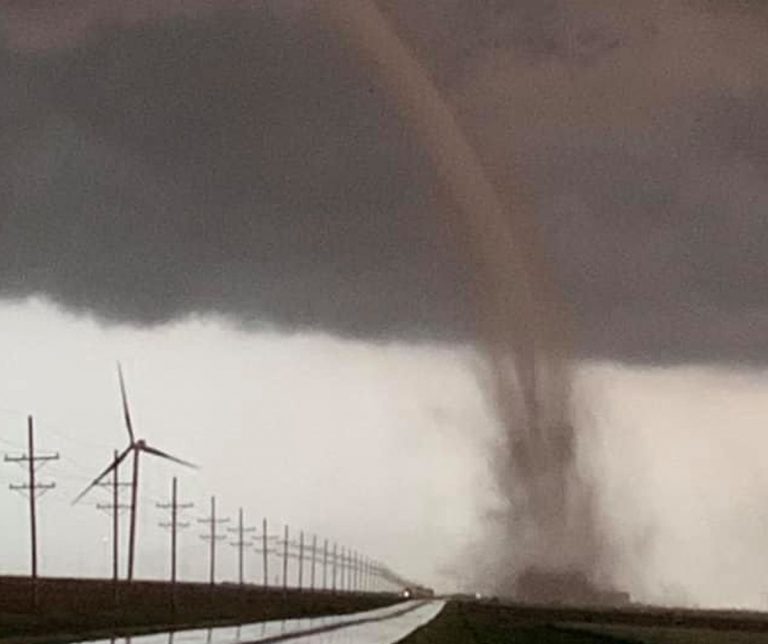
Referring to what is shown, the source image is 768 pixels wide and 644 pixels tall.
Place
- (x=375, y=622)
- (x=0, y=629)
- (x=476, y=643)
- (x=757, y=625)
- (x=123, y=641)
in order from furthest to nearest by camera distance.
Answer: (x=757, y=625) → (x=375, y=622) → (x=476, y=643) → (x=0, y=629) → (x=123, y=641)

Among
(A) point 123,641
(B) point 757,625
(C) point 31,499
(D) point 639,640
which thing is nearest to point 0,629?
(A) point 123,641

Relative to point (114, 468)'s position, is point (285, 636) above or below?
below

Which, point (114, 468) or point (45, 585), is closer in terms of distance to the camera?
point (114, 468)

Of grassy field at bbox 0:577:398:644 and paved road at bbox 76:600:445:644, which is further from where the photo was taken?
grassy field at bbox 0:577:398:644

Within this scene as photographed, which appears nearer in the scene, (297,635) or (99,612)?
(297,635)

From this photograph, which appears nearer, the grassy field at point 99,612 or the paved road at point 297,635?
the paved road at point 297,635

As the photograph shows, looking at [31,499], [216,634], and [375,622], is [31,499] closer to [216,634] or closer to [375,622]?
[375,622]

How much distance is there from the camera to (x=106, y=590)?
189000 mm

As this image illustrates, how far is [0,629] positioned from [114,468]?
3276 centimetres

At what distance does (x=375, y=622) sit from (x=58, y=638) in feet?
101

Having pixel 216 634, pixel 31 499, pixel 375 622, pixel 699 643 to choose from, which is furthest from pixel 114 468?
pixel 216 634

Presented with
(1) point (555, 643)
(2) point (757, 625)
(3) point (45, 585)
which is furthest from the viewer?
(3) point (45, 585)

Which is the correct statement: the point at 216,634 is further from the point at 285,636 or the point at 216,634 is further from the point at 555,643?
the point at 555,643

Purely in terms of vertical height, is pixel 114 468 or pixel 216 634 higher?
pixel 114 468
